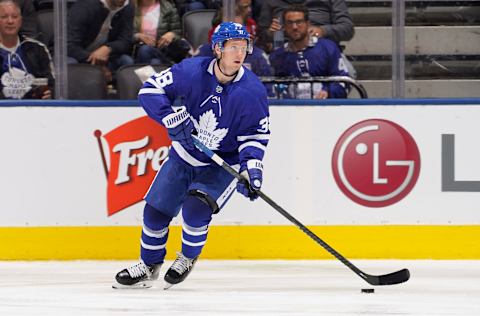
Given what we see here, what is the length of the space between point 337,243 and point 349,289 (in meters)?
1.01

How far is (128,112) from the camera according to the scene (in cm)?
670

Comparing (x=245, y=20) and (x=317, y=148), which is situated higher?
(x=245, y=20)

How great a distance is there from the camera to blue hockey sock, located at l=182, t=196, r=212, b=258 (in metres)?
5.63

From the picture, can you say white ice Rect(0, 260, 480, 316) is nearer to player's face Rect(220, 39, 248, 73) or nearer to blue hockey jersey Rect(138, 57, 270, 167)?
blue hockey jersey Rect(138, 57, 270, 167)

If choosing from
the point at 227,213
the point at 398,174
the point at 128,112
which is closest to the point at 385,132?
the point at 398,174

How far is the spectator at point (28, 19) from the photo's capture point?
6613 millimetres

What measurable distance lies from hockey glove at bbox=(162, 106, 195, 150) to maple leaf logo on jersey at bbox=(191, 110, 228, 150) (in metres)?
0.12

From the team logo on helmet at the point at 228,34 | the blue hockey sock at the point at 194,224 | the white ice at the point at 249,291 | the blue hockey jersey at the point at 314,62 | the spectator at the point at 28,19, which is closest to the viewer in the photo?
the white ice at the point at 249,291

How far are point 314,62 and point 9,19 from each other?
62.8 inches

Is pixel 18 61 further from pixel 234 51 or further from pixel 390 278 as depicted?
pixel 390 278

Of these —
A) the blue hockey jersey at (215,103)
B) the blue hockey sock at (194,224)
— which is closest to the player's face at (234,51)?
the blue hockey jersey at (215,103)

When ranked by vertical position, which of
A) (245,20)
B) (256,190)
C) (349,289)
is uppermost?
(245,20)

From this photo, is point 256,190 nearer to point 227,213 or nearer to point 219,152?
point 219,152

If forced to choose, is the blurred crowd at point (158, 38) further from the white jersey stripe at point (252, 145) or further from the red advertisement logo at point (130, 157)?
the white jersey stripe at point (252, 145)
